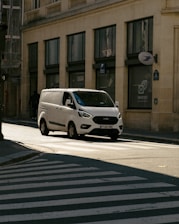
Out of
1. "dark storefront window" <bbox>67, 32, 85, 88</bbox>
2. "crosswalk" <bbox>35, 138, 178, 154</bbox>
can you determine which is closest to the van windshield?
"crosswalk" <bbox>35, 138, 178, 154</bbox>

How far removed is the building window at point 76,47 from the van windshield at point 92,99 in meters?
10.4

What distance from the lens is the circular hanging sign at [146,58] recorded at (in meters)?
24.5

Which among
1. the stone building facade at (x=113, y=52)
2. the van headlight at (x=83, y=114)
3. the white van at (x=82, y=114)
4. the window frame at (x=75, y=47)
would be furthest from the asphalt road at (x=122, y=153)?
the window frame at (x=75, y=47)

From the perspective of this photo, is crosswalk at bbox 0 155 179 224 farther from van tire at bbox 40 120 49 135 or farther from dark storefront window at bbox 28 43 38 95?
dark storefront window at bbox 28 43 38 95

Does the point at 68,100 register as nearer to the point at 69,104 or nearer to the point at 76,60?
the point at 69,104

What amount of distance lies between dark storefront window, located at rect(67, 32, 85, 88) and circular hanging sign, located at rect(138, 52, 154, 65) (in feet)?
23.4

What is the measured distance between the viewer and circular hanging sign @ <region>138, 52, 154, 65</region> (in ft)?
80.3

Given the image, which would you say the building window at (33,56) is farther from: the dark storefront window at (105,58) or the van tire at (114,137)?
the van tire at (114,137)

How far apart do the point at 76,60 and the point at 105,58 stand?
11.2 feet

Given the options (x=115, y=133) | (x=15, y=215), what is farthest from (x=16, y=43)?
(x=15, y=215)

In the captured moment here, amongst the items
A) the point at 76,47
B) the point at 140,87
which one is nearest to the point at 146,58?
the point at 140,87

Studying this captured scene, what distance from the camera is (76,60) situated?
32.2 m

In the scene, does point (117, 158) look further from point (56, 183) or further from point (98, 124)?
point (98, 124)

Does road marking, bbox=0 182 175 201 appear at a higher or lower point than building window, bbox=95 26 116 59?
lower
